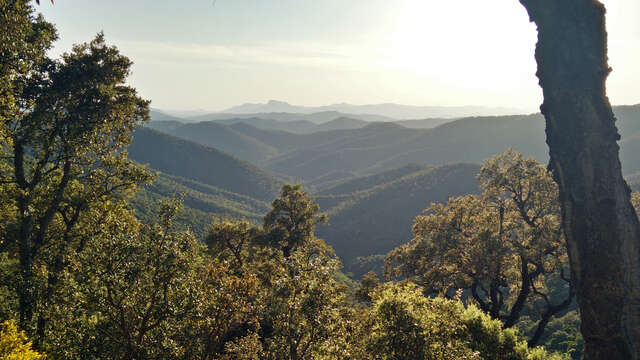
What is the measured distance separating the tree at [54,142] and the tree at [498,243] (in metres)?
22.7

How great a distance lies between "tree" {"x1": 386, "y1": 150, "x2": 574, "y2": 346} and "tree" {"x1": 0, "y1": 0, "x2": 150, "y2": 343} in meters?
22.7

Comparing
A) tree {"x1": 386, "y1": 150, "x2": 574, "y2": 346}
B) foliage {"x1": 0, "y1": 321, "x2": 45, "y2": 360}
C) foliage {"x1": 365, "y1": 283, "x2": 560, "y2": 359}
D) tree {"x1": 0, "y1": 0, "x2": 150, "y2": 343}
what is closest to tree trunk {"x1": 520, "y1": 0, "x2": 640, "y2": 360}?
foliage {"x1": 365, "y1": 283, "x2": 560, "y2": 359}

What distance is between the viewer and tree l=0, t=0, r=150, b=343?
16.8 meters

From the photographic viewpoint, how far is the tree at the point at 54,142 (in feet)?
55.0

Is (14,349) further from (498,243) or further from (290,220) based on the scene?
(498,243)

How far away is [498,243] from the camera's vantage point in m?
25.0

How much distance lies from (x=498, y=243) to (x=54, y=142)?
3015cm

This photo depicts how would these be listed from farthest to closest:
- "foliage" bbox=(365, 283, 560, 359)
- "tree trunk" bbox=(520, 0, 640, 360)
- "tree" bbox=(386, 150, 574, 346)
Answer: "tree" bbox=(386, 150, 574, 346) → "foliage" bbox=(365, 283, 560, 359) → "tree trunk" bbox=(520, 0, 640, 360)

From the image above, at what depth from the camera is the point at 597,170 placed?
813 cm

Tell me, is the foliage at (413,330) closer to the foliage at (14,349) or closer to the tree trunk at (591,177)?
the tree trunk at (591,177)

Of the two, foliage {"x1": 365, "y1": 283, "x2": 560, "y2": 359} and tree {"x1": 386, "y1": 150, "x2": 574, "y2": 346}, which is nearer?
foliage {"x1": 365, "y1": 283, "x2": 560, "y2": 359}

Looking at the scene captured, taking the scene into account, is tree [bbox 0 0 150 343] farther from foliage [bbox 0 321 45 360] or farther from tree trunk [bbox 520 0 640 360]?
tree trunk [bbox 520 0 640 360]

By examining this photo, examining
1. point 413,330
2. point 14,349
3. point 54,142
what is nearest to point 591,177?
point 413,330

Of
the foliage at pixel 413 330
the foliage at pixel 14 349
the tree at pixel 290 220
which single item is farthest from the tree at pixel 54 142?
the foliage at pixel 413 330
